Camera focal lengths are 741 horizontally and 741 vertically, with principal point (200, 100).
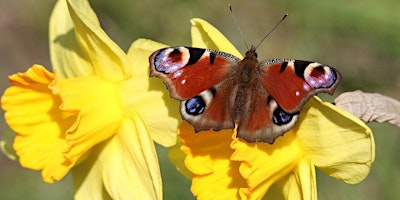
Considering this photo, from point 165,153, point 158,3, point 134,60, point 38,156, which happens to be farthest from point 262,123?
point 158,3

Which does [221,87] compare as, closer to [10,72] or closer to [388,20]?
[388,20]

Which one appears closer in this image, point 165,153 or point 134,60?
point 134,60

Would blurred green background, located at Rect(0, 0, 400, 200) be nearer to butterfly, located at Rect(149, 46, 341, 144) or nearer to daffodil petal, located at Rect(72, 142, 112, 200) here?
daffodil petal, located at Rect(72, 142, 112, 200)

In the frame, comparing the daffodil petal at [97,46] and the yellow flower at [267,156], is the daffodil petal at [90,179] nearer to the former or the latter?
the daffodil petal at [97,46]

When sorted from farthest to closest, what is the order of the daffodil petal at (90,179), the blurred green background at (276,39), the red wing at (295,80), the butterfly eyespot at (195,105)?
the blurred green background at (276,39), the daffodil petal at (90,179), the butterfly eyespot at (195,105), the red wing at (295,80)

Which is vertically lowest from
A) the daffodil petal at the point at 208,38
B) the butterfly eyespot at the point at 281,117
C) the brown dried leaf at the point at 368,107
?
the brown dried leaf at the point at 368,107

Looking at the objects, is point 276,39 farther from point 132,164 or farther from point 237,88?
point 237,88

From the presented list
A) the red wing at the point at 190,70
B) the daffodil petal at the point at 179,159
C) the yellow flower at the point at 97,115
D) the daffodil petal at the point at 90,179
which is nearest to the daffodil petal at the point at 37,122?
the yellow flower at the point at 97,115

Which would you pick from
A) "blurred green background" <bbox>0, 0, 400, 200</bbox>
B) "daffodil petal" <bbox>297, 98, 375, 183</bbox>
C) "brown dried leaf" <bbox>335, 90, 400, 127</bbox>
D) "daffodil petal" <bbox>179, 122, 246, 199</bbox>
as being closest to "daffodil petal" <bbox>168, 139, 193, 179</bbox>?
"daffodil petal" <bbox>179, 122, 246, 199</bbox>
